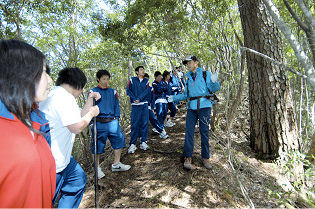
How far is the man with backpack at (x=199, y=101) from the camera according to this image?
11.4ft

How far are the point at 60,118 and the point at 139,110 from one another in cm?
323

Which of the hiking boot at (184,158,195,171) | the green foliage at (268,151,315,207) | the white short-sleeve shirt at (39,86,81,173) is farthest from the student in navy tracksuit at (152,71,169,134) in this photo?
the white short-sleeve shirt at (39,86,81,173)

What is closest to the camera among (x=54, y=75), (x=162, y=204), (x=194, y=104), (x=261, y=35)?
(x=162, y=204)

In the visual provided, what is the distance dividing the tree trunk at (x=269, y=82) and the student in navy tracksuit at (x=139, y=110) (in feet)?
9.56

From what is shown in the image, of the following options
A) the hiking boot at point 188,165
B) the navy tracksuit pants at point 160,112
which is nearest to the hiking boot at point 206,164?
the hiking boot at point 188,165

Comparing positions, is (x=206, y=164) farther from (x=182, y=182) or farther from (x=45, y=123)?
(x=45, y=123)

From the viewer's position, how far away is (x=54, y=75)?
697 centimetres

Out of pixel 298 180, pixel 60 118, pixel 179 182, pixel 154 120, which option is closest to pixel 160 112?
pixel 154 120

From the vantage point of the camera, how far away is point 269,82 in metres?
3.98

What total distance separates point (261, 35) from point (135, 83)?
11.1 feet

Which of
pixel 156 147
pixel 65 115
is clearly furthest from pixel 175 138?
pixel 65 115

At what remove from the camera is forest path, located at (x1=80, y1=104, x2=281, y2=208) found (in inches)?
113

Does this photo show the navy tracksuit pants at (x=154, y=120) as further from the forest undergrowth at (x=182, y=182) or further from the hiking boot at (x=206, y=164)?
the hiking boot at (x=206, y=164)

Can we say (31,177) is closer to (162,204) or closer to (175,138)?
(162,204)
